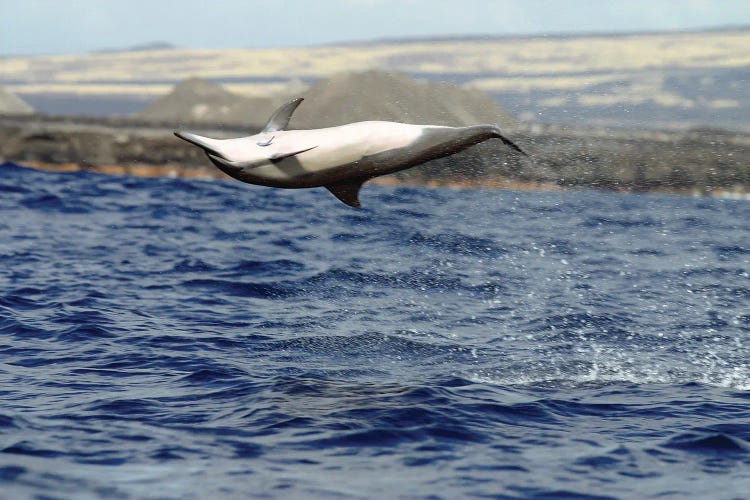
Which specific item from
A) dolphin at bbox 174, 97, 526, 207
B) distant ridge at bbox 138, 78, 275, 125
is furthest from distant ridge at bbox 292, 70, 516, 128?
dolphin at bbox 174, 97, 526, 207

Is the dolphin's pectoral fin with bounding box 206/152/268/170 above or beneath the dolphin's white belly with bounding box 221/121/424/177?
beneath

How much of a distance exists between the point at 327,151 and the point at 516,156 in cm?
4732

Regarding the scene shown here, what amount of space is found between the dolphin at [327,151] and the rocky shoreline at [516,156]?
42114 mm

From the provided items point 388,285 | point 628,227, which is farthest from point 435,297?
point 628,227

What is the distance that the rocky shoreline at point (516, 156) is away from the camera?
52094 millimetres

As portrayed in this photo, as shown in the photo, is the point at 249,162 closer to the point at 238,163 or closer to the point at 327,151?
the point at 238,163

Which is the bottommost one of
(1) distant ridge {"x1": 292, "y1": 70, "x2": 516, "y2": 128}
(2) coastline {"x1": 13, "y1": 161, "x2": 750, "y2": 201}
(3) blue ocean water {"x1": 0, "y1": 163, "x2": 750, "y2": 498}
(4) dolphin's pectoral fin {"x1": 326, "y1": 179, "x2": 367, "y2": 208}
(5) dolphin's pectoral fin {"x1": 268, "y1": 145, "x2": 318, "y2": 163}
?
(3) blue ocean water {"x1": 0, "y1": 163, "x2": 750, "y2": 498}

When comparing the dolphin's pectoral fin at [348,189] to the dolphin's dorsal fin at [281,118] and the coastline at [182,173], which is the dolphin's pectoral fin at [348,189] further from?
the coastline at [182,173]

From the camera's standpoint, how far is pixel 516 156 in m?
56.4

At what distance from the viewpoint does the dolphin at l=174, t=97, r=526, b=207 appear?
9609 mm

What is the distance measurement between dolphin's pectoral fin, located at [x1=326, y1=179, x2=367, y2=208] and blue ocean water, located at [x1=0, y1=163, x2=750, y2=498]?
2195mm

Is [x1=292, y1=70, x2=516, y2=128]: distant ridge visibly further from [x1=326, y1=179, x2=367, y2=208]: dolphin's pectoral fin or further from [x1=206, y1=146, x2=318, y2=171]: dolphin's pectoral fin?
[x1=206, y1=146, x2=318, y2=171]: dolphin's pectoral fin

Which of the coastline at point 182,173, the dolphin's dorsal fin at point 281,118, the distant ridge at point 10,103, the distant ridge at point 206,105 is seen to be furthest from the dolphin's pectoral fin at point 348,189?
the distant ridge at point 10,103

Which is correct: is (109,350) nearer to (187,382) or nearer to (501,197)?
(187,382)
